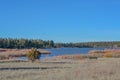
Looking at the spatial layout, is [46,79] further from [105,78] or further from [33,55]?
[33,55]

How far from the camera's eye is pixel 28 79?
2180 cm

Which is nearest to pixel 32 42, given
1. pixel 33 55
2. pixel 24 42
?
pixel 24 42

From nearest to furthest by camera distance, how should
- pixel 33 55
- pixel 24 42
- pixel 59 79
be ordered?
pixel 59 79
pixel 33 55
pixel 24 42

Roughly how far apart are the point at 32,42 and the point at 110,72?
159m

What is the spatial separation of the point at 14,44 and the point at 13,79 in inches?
5906

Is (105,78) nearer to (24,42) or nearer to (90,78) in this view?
(90,78)

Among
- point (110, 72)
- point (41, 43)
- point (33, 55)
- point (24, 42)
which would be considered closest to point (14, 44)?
point (24, 42)

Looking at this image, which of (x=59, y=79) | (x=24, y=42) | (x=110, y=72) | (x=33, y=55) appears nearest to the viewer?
(x=59, y=79)

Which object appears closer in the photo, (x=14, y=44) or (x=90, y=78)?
(x=90, y=78)

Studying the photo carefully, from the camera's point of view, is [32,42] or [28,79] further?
[32,42]

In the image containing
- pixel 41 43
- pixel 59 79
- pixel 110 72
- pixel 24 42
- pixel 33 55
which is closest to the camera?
pixel 59 79

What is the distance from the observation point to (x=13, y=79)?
861 inches

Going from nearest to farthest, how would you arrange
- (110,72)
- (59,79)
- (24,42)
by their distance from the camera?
(59,79)
(110,72)
(24,42)

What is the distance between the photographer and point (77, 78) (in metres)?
22.4
